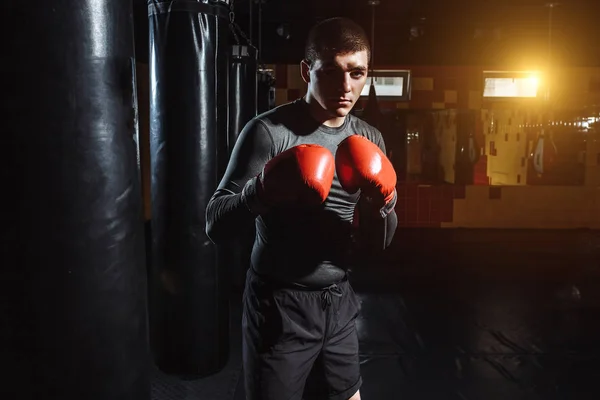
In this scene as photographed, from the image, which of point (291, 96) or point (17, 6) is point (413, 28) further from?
point (17, 6)

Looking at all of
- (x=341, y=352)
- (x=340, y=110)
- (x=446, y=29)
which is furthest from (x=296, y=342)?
(x=446, y=29)

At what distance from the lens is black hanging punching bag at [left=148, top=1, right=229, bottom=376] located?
2.40 meters

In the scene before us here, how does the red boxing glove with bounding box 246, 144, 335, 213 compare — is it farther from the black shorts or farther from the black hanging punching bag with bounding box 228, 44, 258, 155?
the black hanging punching bag with bounding box 228, 44, 258, 155

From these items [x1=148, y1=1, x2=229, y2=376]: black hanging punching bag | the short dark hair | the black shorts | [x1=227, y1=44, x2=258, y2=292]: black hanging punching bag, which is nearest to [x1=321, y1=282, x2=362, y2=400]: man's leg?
the black shorts

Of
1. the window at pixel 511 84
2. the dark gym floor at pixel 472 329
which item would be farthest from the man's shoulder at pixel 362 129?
the window at pixel 511 84

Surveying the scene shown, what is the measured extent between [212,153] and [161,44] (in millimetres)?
600

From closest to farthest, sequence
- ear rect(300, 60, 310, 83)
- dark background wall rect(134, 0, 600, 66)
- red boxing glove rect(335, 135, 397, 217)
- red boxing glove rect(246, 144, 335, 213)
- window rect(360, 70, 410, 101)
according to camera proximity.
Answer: red boxing glove rect(246, 144, 335, 213), red boxing glove rect(335, 135, 397, 217), ear rect(300, 60, 310, 83), dark background wall rect(134, 0, 600, 66), window rect(360, 70, 410, 101)

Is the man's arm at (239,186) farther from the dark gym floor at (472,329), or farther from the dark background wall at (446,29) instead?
the dark background wall at (446,29)

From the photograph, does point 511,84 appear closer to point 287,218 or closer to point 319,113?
point 319,113

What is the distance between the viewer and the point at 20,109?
71 cm

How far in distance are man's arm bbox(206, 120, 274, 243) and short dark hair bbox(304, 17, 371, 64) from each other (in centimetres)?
26

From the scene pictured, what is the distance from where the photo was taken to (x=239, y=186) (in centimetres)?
130

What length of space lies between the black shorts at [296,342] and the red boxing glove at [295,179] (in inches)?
12.3

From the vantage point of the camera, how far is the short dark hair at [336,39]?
129cm
